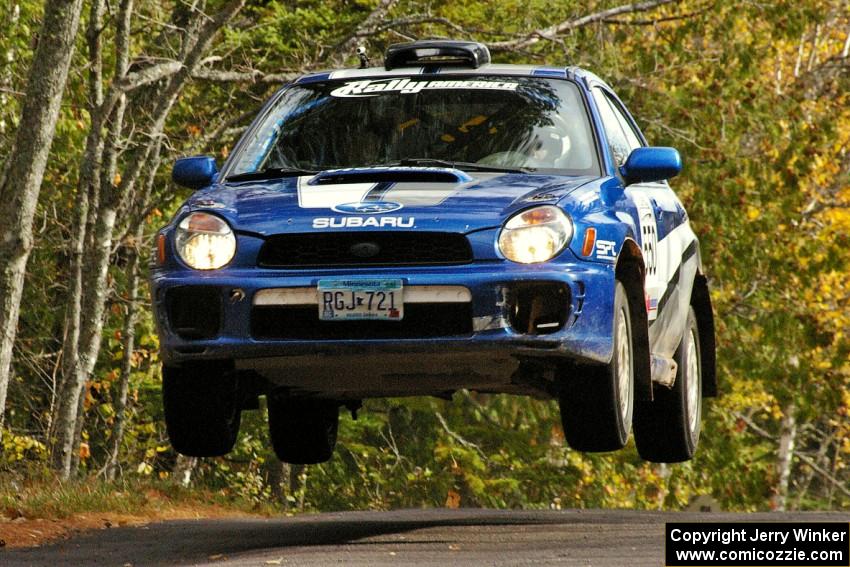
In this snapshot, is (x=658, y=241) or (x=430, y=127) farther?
(x=658, y=241)

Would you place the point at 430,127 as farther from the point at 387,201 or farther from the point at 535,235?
the point at 535,235

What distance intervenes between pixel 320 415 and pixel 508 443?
64.8 feet

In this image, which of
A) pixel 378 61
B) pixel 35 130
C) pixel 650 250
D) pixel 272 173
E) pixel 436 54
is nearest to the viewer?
pixel 272 173

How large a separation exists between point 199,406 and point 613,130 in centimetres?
265

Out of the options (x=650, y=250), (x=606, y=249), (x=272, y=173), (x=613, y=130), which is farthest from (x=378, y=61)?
(x=606, y=249)

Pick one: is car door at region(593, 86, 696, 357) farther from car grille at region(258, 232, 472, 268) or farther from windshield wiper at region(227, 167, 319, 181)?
windshield wiper at region(227, 167, 319, 181)

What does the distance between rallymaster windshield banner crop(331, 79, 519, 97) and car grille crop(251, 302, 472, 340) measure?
181 centimetres

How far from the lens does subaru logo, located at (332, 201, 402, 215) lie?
7285mm

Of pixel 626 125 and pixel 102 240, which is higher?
pixel 626 125

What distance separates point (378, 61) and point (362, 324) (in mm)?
14282

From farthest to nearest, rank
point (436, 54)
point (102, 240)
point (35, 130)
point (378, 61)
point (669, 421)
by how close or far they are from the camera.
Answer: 1. point (378, 61)
2. point (102, 240)
3. point (35, 130)
4. point (669, 421)
5. point (436, 54)

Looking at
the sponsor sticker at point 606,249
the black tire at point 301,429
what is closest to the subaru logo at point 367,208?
the sponsor sticker at point 606,249

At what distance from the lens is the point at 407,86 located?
8.70 metres

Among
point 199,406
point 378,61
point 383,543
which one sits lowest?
point 383,543
